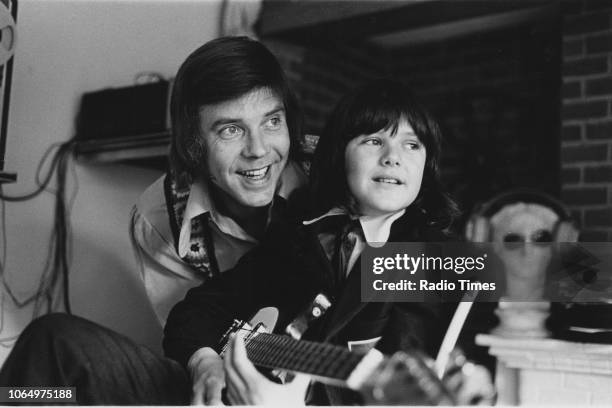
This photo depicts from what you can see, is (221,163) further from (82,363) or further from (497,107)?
(497,107)

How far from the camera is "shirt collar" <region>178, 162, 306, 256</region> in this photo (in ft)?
4.32

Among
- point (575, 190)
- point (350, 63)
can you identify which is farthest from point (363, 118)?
point (350, 63)

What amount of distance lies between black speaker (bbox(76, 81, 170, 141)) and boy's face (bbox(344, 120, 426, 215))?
702 mm

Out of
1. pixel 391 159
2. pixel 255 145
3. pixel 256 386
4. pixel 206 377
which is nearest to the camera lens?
pixel 256 386

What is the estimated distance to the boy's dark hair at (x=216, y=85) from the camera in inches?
48.5

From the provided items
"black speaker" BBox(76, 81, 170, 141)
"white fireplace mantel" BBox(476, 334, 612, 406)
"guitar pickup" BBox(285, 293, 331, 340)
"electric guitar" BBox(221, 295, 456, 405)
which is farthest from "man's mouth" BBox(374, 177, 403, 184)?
"black speaker" BBox(76, 81, 170, 141)

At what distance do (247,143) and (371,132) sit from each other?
9.6 inches

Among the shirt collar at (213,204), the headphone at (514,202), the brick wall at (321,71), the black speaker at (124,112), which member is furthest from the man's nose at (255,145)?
the brick wall at (321,71)

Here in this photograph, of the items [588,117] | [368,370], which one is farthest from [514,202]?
[368,370]

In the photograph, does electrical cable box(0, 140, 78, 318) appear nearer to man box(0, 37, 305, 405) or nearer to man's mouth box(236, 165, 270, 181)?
man box(0, 37, 305, 405)

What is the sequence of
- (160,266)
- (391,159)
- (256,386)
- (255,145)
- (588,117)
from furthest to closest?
(588,117) → (160,266) → (255,145) → (391,159) → (256,386)

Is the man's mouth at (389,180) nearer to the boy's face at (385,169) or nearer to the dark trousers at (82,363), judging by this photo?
the boy's face at (385,169)

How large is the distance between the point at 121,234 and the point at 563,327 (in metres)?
1.21

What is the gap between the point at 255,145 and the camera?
4.02ft
